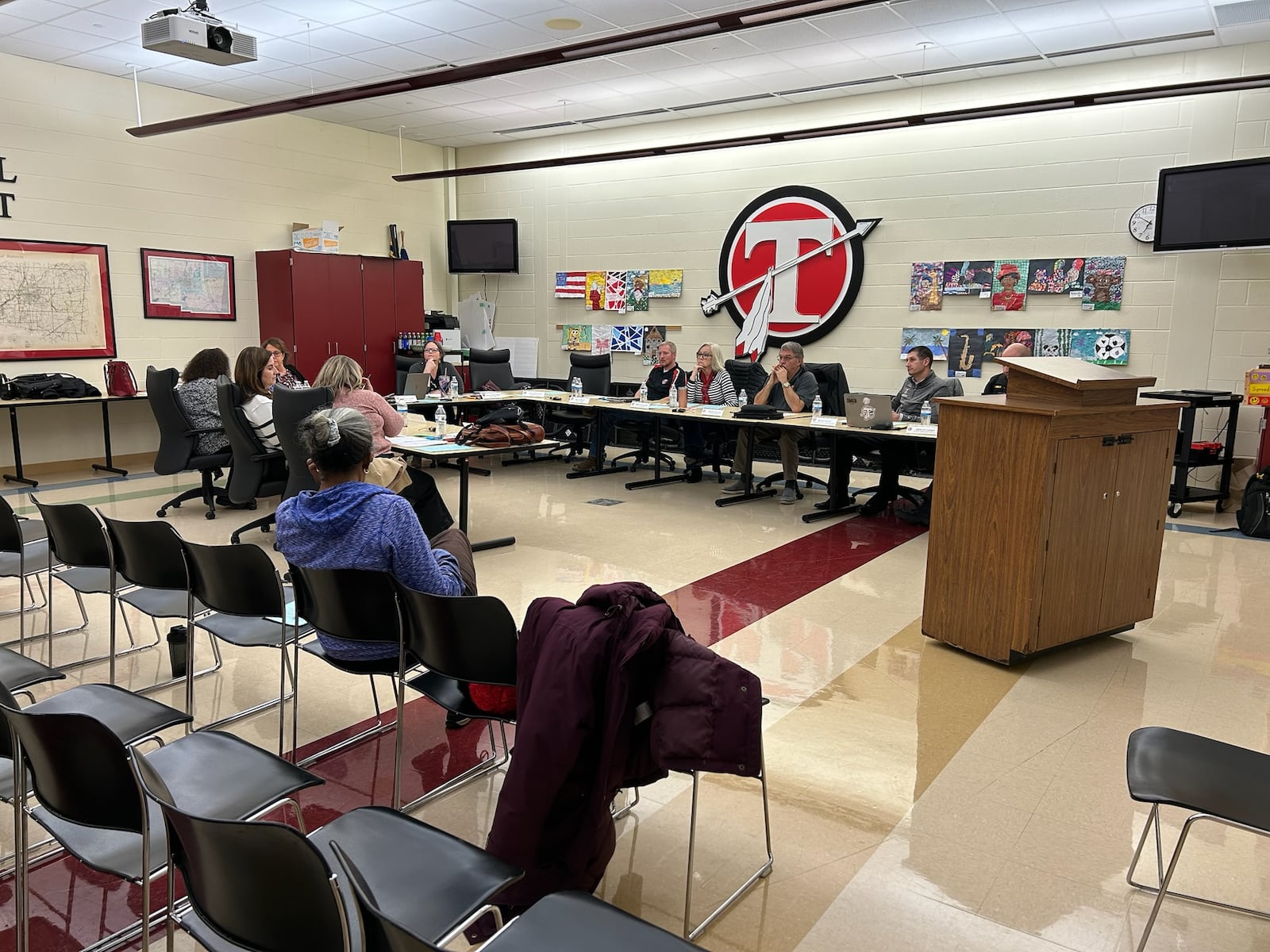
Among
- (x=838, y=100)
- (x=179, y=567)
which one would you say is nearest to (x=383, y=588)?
(x=179, y=567)

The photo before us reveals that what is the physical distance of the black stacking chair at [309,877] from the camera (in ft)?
4.20

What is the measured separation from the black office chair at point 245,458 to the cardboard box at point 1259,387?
22.3ft

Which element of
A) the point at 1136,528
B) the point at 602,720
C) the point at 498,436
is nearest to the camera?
the point at 602,720

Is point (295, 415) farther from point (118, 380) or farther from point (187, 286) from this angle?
point (187, 286)

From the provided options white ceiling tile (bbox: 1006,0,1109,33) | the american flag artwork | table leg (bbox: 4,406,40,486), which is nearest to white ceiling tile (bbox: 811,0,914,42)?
white ceiling tile (bbox: 1006,0,1109,33)

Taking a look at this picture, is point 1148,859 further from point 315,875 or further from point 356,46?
point 356,46

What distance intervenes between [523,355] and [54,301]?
5.04 metres

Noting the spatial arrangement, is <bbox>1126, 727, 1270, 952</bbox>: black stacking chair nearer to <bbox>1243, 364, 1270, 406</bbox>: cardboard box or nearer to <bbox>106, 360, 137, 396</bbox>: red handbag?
<bbox>1243, 364, 1270, 406</bbox>: cardboard box

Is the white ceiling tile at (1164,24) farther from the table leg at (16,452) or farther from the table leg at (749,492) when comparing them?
the table leg at (16,452)

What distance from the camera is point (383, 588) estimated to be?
2.54 meters

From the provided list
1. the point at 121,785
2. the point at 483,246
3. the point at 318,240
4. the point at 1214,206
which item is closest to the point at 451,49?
the point at 318,240

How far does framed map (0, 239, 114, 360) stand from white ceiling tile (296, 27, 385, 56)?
3.00 metres

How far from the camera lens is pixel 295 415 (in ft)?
16.9

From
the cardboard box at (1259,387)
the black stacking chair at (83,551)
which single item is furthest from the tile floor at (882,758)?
the cardboard box at (1259,387)
